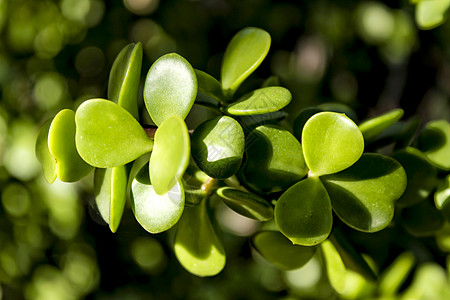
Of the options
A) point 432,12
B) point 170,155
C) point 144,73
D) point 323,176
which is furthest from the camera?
point 144,73

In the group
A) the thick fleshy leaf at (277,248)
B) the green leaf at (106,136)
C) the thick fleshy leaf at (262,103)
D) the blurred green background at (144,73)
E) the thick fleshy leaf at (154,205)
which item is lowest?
the blurred green background at (144,73)

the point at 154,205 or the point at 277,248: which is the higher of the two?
the point at 154,205

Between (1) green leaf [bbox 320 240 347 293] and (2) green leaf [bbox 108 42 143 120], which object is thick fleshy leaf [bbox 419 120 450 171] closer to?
(1) green leaf [bbox 320 240 347 293]

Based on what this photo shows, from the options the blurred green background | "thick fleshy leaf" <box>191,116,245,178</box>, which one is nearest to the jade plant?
"thick fleshy leaf" <box>191,116,245,178</box>

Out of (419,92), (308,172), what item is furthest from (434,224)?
(419,92)

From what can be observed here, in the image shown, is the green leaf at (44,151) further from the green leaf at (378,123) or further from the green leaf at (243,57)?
the green leaf at (378,123)

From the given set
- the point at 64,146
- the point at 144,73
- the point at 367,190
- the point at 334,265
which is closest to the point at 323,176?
the point at 367,190

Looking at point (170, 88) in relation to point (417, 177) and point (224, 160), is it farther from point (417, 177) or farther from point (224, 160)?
point (417, 177)

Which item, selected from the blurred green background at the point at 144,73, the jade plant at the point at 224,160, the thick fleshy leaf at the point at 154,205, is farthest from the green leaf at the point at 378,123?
the blurred green background at the point at 144,73
